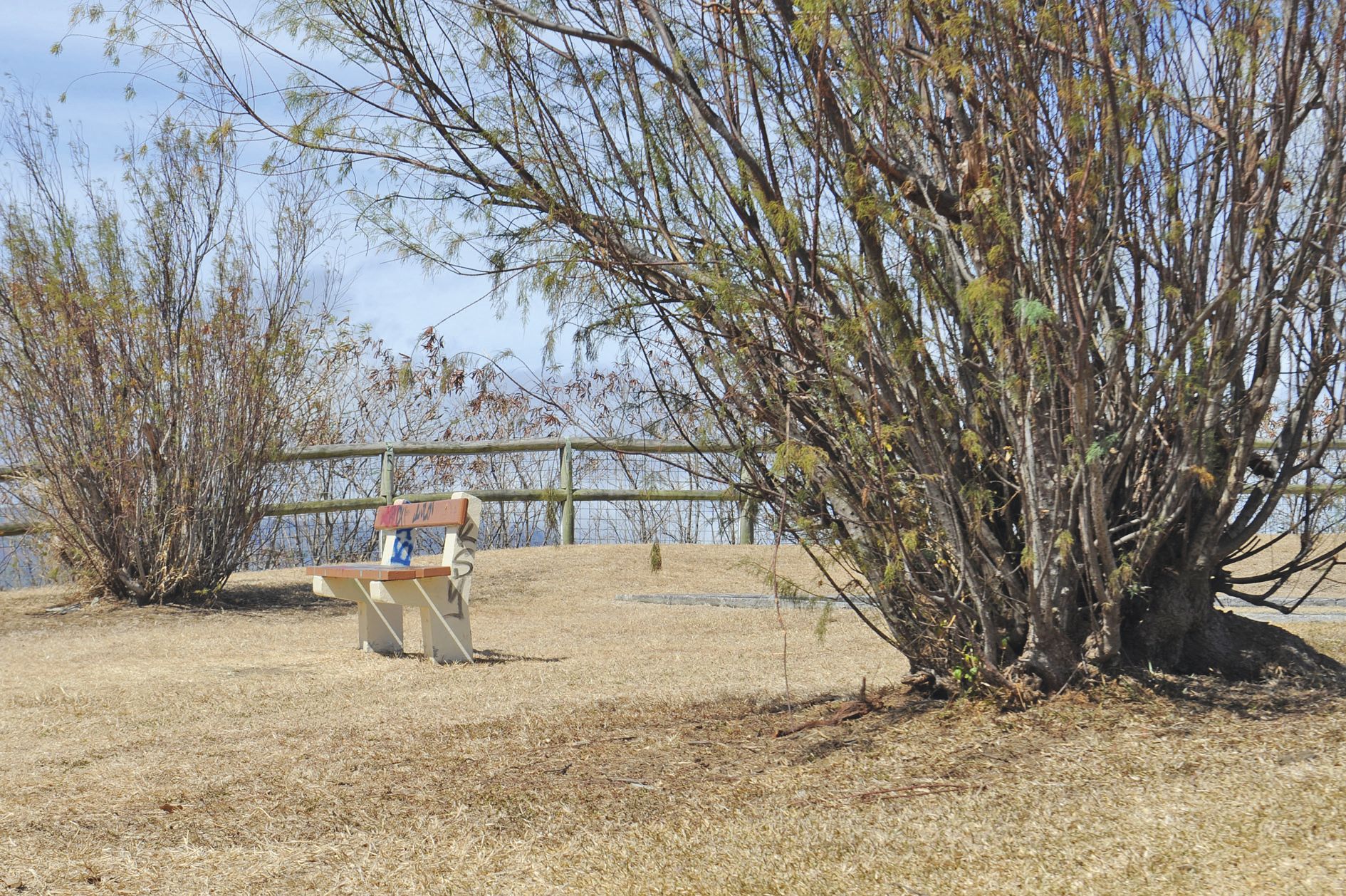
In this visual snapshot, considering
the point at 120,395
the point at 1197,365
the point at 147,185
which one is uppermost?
the point at 147,185

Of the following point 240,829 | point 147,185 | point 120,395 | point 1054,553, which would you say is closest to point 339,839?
Result: point 240,829

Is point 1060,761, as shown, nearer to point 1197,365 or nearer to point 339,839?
point 1197,365

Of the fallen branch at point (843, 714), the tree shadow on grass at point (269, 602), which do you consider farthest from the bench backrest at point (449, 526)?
the fallen branch at point (843, 714)

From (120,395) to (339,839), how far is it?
685 centimetres

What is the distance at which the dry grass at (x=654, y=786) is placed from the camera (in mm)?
2787

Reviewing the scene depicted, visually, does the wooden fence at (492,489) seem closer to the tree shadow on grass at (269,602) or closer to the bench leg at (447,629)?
the tree shadow on grass at (269,602)

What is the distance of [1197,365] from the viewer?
370 centimetres

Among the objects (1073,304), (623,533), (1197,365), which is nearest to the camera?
(1073,304)

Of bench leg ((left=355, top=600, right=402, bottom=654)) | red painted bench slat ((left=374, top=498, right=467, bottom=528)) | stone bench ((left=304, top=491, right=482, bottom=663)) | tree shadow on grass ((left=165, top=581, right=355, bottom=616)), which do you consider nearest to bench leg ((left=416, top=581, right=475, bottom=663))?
stone bench ((left=304, top=491, right=482, bottom=663))

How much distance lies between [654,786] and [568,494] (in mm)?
9682

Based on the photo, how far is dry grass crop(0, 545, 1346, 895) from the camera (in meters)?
2.79

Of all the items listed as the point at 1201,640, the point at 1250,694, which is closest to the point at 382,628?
the point at 1201,640

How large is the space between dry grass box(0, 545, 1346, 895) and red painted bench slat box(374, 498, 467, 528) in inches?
38.4

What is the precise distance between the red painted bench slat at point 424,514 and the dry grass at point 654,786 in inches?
38.4
